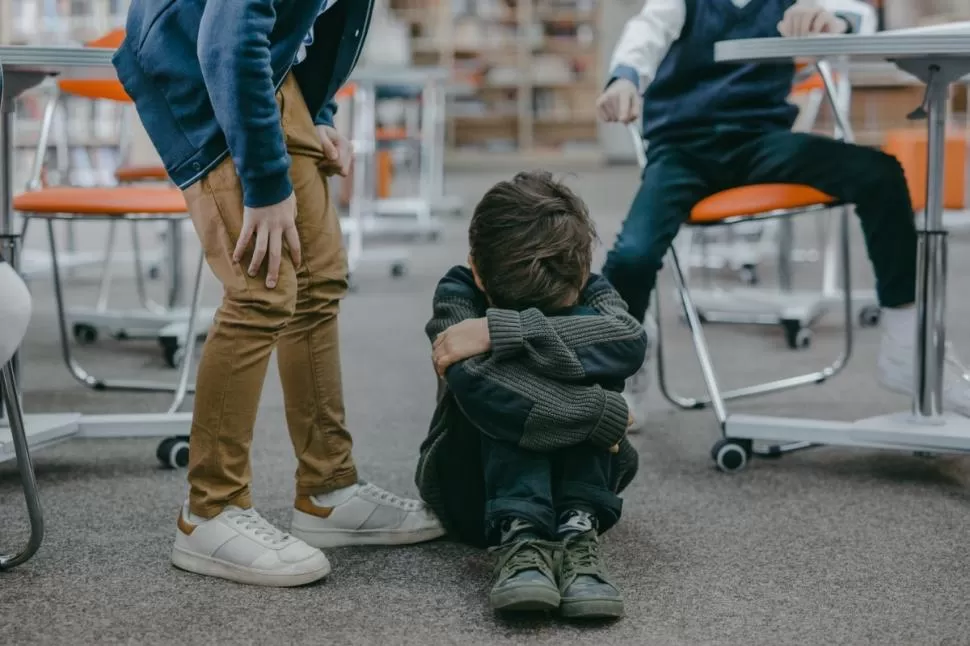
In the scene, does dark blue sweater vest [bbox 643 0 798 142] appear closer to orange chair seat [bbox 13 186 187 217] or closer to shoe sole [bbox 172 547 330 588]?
orange chair seat [bbox 13 186 187 217]

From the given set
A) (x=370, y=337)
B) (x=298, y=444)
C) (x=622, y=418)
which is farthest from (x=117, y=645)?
(x=370, y=337)

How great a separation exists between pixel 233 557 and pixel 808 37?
102 centimetres

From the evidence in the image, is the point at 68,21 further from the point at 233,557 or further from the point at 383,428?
the point at 233,557

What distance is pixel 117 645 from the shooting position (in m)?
1.12

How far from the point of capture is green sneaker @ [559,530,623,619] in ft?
3.84

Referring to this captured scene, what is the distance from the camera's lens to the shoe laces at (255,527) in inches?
51.4

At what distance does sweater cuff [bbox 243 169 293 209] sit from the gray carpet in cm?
45

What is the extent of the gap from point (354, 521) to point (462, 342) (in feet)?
0.98

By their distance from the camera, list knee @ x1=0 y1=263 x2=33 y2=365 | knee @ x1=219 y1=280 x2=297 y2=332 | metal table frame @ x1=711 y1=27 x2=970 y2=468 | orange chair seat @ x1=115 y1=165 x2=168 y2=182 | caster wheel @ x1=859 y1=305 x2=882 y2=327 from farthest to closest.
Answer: caster wheel @ x1=859 y1=305 x2=882 y2=327 → orange chair seat @ x1=115 y1=165 x2=168 y2=182 → metal table frame @ x1=711 y1=27 x2=970 y2=468 → knee @ x1=219 y1=280 x2=297 y2=332 → knee @ x1=0 y1=263 x2=33 y2=365

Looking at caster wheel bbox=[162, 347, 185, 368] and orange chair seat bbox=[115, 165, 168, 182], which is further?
orange chair seat bbox=[115, 165, 168, 182]

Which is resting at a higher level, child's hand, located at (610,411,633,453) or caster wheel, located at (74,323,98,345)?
child's hand, located at (610,411,633,453)

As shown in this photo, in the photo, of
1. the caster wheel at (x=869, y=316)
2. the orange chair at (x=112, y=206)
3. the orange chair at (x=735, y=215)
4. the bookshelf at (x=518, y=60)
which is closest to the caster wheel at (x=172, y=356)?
the orange chair at (x=112, y=206)

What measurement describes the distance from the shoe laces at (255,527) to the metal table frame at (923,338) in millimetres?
785

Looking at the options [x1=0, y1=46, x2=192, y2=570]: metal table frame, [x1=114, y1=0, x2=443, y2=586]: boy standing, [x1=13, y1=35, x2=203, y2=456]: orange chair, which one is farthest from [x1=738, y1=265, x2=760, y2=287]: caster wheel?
[x1=114, y1=0, x2=443, y2=586]: boy standing
